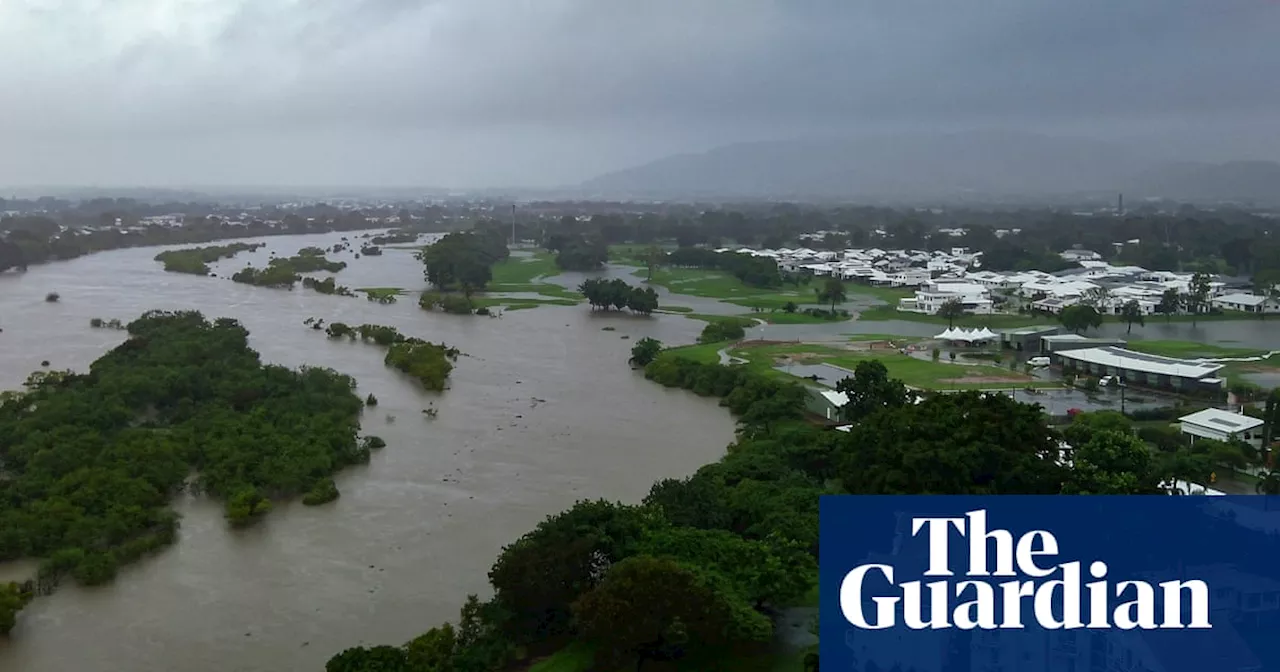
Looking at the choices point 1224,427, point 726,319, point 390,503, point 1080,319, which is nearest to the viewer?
point 390,503

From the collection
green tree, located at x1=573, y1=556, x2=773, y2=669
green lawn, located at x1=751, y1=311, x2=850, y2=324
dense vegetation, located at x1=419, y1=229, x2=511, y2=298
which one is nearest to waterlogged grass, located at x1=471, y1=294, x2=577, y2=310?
dense vegetation, located at x1=419, y1=229, x2=511, y2=298

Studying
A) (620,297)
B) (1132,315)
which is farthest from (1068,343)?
(620,297)

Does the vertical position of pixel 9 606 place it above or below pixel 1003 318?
below

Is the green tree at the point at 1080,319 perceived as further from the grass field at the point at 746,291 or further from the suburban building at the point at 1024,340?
the grass field at the point at 746,291

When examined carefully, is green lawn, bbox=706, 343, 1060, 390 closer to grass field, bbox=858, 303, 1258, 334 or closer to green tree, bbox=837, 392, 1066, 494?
grass field, bbox=858, 303, 1258, 334

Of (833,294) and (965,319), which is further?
(833,294)

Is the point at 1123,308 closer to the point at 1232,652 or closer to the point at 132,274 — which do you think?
the point at 1232,652

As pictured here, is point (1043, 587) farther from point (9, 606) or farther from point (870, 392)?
point (9, 606)
